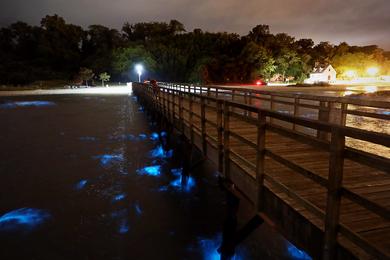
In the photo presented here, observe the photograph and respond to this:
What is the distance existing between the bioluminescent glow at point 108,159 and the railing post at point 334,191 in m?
9.61

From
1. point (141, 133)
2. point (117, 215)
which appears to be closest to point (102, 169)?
point (117, 215)

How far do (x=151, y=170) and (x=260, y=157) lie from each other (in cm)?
738

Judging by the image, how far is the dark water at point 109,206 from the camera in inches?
243

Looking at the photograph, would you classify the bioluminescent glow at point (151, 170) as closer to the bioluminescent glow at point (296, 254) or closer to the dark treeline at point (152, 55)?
the bioluminescent glow at point (296, 254)

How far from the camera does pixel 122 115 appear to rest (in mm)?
22969

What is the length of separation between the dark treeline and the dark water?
185 feet

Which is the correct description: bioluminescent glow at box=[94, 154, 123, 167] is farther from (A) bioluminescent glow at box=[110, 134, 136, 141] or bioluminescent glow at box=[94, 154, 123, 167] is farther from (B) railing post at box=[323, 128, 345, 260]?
(B) railing post at box=[323, 128, 345, 260]

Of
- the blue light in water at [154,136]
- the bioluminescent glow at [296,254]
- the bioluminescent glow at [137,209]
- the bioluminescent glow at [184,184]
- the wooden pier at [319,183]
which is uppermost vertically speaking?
the wooden pier at [319,183]

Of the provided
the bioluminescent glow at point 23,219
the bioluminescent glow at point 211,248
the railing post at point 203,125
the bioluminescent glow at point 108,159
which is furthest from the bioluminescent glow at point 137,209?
the bioluminescent glow at point 108,159

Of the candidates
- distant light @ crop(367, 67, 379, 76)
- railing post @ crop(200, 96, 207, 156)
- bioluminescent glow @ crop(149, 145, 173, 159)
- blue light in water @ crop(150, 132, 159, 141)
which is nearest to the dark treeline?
distant light @ crop(367, 67, 379, 76)

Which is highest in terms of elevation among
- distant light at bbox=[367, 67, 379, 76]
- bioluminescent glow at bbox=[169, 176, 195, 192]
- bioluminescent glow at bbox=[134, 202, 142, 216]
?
distant light at bbox=[367, 67, 379, 76]

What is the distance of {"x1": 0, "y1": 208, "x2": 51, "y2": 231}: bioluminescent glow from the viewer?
689cm

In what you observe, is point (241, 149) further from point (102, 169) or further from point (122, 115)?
point (122, 115)

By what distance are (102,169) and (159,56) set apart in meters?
64.2
